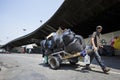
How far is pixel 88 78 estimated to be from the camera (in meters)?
8.48

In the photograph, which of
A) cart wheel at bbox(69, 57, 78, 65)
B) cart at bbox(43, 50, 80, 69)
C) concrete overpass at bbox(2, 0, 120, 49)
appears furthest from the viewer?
concrete overpass at bbox(2, 0, 120, 49)

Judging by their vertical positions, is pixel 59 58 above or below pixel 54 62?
above

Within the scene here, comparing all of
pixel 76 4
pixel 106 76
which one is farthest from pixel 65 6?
pixel 106 76

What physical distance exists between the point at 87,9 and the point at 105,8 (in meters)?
3.12

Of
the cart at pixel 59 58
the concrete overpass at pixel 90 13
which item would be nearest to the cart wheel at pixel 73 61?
the cart at pixel 59 58

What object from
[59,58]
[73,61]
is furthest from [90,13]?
[59,58]

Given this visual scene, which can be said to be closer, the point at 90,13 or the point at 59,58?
the point at 59,58

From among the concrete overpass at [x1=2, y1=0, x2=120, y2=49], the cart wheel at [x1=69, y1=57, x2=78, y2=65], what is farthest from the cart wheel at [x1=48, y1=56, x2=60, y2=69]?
the concrete overpass at [x1=2, y1=0, x2=120, y2=49]

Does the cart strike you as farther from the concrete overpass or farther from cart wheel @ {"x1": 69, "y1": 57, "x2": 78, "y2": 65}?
the concrete overpass

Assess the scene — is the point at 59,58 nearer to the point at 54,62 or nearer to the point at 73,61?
the point at 54,62

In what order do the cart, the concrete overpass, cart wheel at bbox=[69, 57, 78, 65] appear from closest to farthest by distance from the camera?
the cart → cart wheel at bbox=[69, 57, 78, 65] → the concrete overpass

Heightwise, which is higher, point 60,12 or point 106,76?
point 60,12

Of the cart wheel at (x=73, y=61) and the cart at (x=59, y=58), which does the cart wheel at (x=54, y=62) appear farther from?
the cart wheel at (x=73, y=61)

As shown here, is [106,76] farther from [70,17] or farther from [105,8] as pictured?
[70,17]
